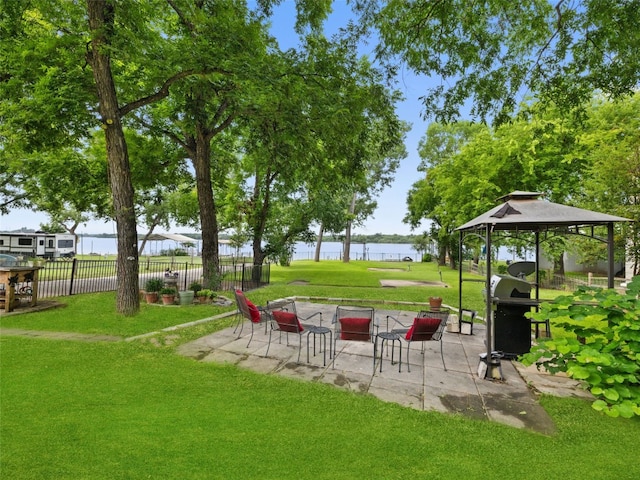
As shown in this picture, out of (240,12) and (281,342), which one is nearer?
(281,342)

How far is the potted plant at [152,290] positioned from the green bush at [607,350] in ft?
33.0

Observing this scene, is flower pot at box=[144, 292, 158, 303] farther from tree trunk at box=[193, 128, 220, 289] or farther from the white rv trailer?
the white rv trailer

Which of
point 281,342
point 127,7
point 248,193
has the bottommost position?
point 281,342

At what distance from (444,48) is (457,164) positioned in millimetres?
15937

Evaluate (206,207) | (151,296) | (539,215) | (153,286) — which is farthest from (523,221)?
(206,207)

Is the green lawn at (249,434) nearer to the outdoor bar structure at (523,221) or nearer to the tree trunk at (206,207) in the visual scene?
the outdoor bar structure at (523,221)

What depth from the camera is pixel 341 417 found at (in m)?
3.58

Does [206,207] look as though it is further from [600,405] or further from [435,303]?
[600,405]

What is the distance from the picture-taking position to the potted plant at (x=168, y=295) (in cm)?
1009

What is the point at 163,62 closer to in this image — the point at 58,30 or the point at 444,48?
the point at 58,30

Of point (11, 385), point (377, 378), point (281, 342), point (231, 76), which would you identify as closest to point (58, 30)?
point (231, 76)

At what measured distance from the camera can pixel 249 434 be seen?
Answer: 125 inches

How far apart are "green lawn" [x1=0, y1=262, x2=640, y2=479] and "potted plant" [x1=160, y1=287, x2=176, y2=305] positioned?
5.14 m

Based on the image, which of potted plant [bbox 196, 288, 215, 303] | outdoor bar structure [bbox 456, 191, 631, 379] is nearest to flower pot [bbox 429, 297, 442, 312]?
outdoor bar structure [bbox 456, 191, 631, 379]
